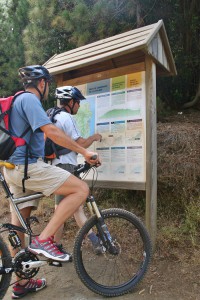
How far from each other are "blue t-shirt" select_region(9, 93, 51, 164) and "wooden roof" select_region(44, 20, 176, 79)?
1.24m

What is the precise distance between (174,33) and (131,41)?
2.92 m

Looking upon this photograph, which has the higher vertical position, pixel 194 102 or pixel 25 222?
pixel 194 102

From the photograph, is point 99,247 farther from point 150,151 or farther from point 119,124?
point 119,124

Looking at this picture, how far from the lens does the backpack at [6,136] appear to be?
2.92 meters

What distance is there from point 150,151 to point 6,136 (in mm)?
1577

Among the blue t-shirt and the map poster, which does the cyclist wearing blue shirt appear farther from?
the map poster

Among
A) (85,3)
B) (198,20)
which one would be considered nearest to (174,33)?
(198,20)

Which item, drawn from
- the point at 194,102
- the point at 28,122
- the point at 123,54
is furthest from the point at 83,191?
the point at 194,102

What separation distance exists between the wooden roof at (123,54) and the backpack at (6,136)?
1334mm

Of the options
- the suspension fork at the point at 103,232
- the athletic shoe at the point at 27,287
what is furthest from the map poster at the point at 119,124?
the athletic shoe at the point at 27,287

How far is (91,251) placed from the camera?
12.1 feet

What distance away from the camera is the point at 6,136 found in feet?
9.59

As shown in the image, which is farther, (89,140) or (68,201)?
(89,140)

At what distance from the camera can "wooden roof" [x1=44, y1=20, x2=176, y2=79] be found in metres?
3.65
